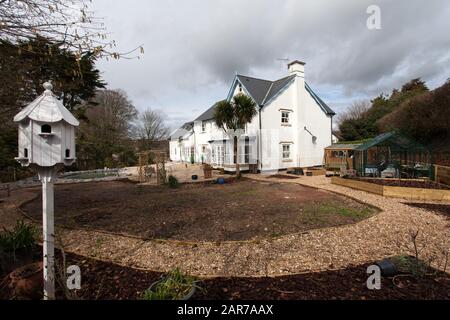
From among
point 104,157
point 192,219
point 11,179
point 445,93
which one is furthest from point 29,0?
point 104,157

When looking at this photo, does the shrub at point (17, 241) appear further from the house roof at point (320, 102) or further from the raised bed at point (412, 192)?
the house roof at point (320, 102)

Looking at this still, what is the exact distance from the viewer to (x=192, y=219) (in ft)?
20.7

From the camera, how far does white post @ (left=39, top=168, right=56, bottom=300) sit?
253 centimetres

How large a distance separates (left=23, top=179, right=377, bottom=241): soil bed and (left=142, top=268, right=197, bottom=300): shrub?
2020 mm

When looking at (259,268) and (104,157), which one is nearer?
(259,268)

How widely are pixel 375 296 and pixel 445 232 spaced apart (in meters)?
4.18

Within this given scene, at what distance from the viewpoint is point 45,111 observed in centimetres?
250

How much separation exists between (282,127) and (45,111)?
1791 centimetres

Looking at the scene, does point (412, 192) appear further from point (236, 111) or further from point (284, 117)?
point (284, 117)

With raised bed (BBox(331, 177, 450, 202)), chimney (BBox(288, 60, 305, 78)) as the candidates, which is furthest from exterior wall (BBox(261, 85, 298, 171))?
raised bed (BBox(331, 177, 450, 202))

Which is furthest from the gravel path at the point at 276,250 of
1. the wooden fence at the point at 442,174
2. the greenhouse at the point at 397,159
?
the greenhouse at the point at 397,159

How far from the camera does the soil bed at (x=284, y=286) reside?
9.32 feet

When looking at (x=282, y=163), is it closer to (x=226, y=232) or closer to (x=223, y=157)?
(x=223, y=157)

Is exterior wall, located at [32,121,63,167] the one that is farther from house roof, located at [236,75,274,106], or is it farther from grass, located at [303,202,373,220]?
house roof, located at [236,75,274,106]
